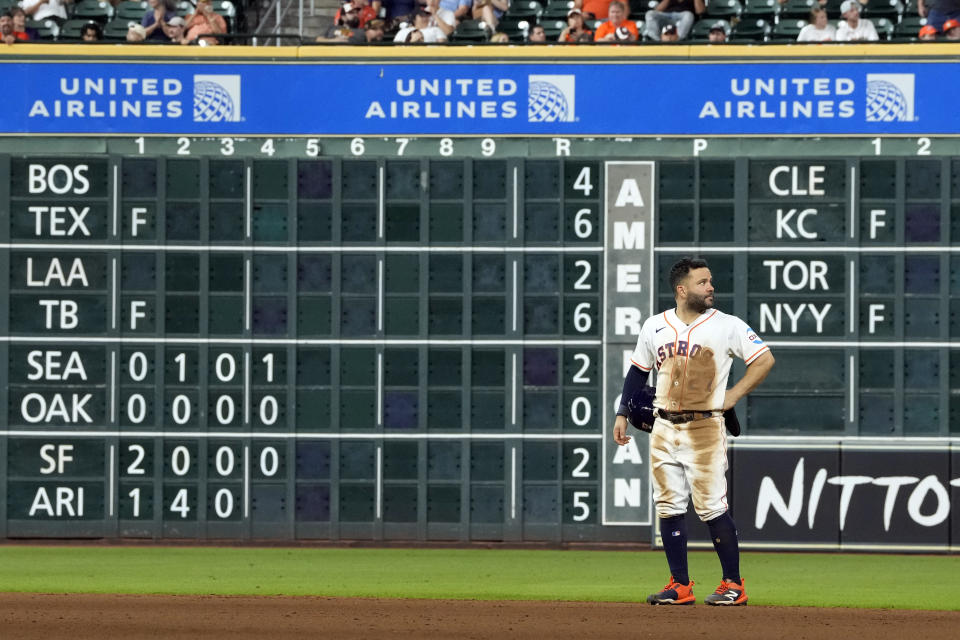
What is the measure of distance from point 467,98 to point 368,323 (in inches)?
78.4

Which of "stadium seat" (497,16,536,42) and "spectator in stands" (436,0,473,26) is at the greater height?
"spectator in stands" (436,0,473,26)

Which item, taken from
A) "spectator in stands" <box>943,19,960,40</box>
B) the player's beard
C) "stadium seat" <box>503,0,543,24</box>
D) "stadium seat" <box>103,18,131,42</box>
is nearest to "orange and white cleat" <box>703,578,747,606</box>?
the player's beard

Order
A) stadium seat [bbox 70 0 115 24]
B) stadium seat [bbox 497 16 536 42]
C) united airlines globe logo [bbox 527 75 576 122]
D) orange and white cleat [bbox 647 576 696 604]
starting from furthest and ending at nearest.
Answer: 1. stadium seat [bbox 70 0 115 24]
2. stadium seat [bbox 497 16 536 42]
3. united airlines globe logo [bbox 527 75 576 122]
4. orange and white cleat [bbox 647 576 696 604]

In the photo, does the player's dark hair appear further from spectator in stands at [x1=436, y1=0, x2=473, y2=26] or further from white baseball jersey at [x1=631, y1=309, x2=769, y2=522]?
spectator in stands at [x1=436, y1=0, x2=473, y2=26]

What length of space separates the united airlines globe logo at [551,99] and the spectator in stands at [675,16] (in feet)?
5.48

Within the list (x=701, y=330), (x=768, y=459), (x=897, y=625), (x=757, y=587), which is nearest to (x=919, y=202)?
(x=768, y=459)

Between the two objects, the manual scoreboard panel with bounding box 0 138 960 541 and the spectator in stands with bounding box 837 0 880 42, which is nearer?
the manual scoreboard panel with bounding box 0 138 960 541

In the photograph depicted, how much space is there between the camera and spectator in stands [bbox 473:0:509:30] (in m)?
15.7

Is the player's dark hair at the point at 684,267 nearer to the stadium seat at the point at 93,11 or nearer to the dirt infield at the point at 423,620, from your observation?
the dirt infield at the point at 423,620

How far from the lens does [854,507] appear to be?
13375 mm

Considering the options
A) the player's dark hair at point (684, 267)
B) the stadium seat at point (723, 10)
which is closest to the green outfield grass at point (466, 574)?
the player's dark hair at point (684, 267)

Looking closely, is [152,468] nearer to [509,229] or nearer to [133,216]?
[133,216]

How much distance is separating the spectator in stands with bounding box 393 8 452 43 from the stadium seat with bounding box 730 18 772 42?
254 centimetres

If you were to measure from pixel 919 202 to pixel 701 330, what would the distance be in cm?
490
